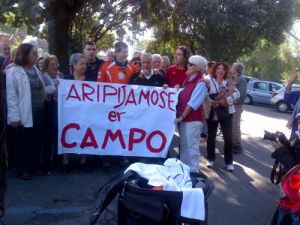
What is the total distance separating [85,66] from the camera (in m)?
6.52

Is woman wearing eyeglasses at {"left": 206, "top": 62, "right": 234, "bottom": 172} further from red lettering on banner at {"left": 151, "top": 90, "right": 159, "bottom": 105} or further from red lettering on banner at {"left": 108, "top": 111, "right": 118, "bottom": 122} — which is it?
red lettering on banner at {"left": 108, "top": 111, "right": 118, "bottom": 122}

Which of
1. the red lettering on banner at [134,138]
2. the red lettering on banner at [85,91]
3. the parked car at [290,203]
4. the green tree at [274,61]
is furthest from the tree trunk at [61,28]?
the green tree at [274,61]

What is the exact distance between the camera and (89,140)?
648cm

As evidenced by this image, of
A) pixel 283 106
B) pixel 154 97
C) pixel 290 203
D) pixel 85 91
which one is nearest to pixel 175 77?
pixel 154 97

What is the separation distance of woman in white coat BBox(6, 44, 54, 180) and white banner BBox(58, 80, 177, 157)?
14.8 inches

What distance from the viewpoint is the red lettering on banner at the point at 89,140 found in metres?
6.46

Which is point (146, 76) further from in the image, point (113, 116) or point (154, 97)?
point (113, 116)

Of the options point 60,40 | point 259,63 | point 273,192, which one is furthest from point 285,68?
point 273,192

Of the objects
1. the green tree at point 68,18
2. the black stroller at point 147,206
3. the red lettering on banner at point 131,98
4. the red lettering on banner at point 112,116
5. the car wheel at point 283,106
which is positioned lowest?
the car wheel at point 283,106

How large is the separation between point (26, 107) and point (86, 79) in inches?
51.1

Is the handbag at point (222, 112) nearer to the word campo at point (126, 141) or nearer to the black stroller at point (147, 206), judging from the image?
the word campo at point (126, 141)

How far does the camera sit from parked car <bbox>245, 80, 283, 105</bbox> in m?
26.5

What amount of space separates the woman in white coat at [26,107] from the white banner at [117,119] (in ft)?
1.23

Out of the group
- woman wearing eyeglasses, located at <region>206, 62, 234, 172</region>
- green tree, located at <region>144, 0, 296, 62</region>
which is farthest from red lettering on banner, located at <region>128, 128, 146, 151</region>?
green tree, located at <region>144, 0, 296, 62</region>
